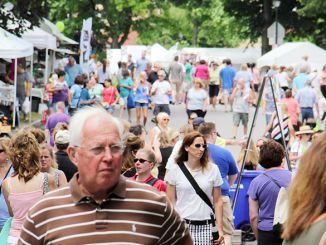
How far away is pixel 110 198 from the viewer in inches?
88.0

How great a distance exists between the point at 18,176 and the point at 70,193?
2.28 m

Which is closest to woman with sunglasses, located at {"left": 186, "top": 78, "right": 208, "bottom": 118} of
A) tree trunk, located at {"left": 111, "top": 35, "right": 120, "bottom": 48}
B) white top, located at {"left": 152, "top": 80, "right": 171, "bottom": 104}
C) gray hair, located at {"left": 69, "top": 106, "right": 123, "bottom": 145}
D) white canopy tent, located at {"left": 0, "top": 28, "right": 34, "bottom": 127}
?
white top, located at {"left": 152, "top": 80, "right": 171, "bottom": 104}

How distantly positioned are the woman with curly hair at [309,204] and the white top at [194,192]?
9.17ft

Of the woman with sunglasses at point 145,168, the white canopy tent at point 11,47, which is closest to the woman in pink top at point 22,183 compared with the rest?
the woman with sunglasses at point 145,168

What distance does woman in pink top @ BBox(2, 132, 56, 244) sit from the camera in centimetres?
428

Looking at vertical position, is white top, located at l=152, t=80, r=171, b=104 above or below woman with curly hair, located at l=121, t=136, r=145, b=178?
above

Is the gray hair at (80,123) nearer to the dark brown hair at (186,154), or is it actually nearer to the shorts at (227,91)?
the dark brown hair at (186,154)

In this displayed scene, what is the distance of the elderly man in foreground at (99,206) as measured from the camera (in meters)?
2.17

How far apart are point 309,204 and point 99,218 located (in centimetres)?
93

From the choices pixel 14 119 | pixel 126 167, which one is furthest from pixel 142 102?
pixel 126 167

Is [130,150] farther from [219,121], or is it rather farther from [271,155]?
[219,121]

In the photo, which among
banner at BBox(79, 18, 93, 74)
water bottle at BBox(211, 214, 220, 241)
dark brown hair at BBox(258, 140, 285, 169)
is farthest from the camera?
banner at BBox(79, 18, 93, 74)

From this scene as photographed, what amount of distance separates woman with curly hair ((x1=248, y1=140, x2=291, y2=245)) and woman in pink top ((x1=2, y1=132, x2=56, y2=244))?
82.3 inches

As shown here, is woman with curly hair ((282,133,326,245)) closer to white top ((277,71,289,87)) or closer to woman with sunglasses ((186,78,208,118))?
woman with sunglasses ((186,78,208,118))
